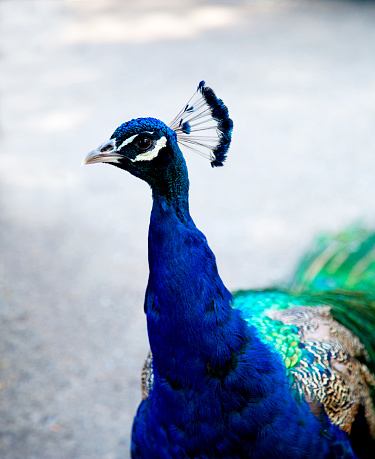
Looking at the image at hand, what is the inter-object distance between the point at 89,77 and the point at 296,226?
278 centimetres

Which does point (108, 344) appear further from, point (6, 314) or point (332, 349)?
point (332, 349)

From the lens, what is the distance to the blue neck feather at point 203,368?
126 centimetres

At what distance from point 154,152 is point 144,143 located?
28 millimetres

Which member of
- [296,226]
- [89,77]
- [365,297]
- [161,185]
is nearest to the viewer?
[161,185]

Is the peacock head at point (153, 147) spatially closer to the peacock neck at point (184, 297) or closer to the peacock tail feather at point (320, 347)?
the peacock neck at point (184, 297)

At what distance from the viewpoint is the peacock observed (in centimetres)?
125

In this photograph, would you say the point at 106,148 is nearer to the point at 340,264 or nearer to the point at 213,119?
the point at 213,119

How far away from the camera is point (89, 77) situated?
5211 millimetres

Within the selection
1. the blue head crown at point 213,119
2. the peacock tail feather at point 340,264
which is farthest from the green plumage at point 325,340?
the blue head crown at point 213,119

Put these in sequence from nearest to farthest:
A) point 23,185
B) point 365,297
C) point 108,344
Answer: point 365,297 → point 108,344 → point 23,185

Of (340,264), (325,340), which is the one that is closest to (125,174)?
(340,264)

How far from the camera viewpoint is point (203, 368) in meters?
1.31

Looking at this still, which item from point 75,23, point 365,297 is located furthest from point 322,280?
point 75,23

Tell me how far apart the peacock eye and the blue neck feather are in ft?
0.26
